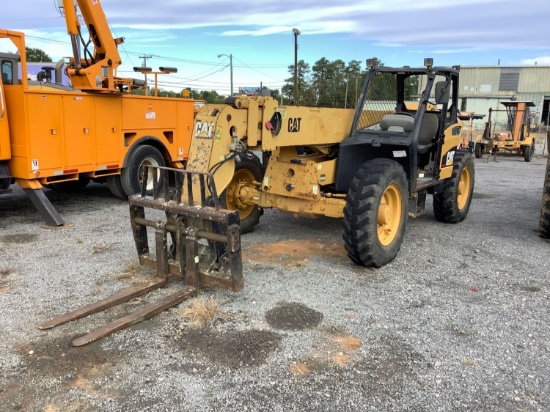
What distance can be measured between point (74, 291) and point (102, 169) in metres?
4.02

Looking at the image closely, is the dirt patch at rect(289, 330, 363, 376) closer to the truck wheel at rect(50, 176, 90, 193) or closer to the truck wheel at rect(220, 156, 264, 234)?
the truck wheel at rect(220, 156, 264, 234)

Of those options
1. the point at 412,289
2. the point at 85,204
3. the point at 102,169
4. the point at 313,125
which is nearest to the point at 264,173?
the point at 313,125

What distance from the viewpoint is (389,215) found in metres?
5.95

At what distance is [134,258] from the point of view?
5.91m

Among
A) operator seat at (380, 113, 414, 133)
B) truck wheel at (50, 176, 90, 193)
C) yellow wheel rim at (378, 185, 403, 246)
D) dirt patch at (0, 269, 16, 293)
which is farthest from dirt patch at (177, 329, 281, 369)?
truck wheel at (50, 176, 90, 193)

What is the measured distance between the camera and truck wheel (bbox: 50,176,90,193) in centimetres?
995

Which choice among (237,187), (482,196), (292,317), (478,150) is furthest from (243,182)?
(478,150)

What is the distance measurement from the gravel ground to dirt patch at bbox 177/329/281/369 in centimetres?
2

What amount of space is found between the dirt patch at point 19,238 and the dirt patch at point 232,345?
3798 mm

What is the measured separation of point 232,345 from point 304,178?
2.59 meters

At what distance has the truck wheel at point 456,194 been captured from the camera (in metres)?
7.70

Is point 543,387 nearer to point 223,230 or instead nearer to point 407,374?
point 407,374

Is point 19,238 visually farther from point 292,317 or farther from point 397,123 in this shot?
point 397,123

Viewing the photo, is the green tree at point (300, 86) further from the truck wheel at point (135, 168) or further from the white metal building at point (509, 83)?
the truck wheel at point (135, 168)
